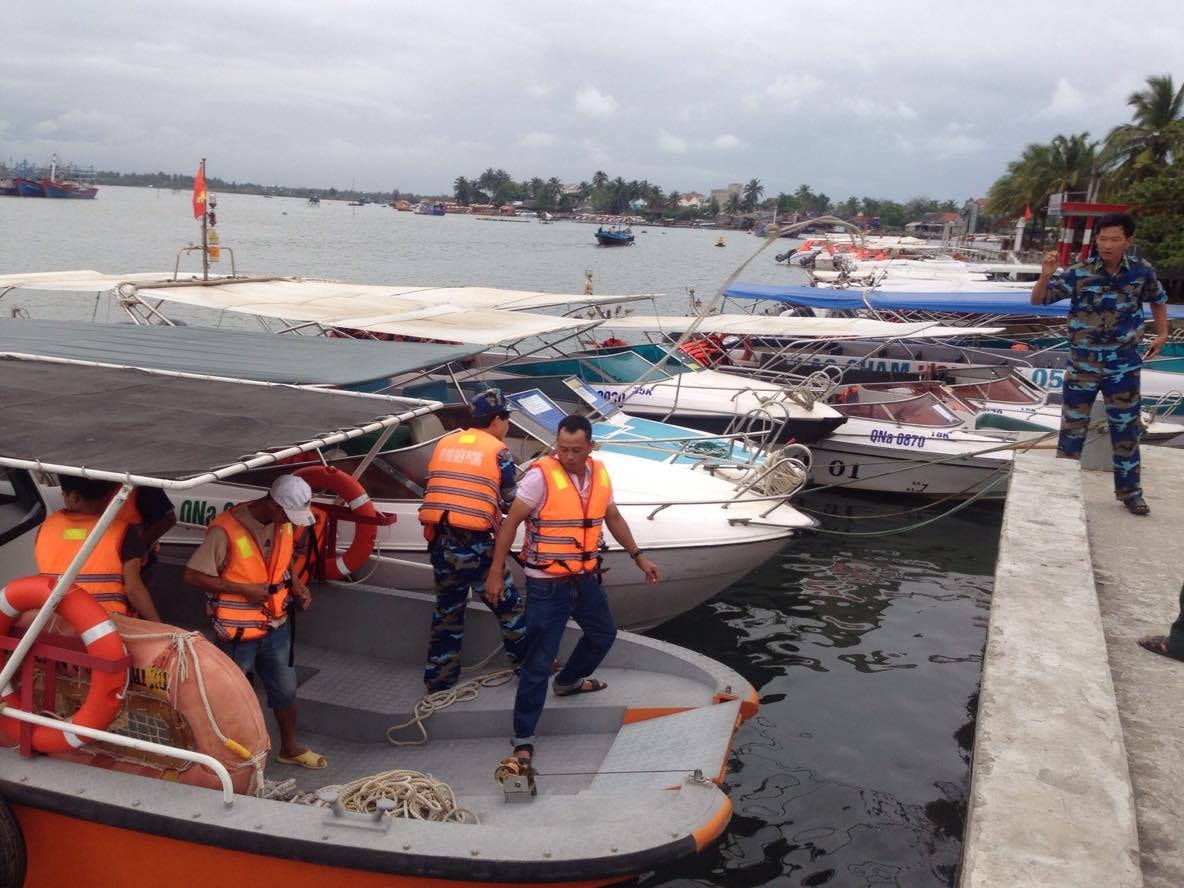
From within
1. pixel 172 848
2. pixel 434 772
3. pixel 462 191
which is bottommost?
pixel 434 772

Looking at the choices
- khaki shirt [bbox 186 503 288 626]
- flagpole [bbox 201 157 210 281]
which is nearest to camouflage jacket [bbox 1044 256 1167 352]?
khaki shirt [bbox 186 503 288 626]

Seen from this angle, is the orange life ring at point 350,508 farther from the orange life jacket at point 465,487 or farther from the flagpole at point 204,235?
the flagpole at point 204,235

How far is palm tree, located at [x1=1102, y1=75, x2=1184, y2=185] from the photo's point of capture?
41.6m

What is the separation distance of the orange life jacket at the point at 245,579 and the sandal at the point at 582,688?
1.68 metres

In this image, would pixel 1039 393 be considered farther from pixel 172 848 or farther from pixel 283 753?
pixel 172 848

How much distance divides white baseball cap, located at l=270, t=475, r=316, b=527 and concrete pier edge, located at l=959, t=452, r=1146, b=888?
315 cm

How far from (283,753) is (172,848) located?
136cm

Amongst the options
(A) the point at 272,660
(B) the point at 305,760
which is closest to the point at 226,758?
(A) the point at 272,660

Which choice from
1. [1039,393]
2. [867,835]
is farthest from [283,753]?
[1039,393]

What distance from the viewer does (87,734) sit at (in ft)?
12.6

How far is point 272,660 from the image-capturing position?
4.97 meters

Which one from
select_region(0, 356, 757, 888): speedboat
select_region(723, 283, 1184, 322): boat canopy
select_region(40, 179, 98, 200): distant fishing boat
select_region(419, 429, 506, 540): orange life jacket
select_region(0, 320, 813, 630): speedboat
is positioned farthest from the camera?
select_region(40, 179, 98, 200): distant fishing boat

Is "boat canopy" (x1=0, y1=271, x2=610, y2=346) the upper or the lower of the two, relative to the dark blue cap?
upper

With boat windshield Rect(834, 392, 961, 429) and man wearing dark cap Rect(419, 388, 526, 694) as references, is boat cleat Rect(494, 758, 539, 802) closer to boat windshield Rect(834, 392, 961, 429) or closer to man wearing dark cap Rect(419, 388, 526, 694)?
man wearing dark cap Rect(419, 388, 526, 694)
